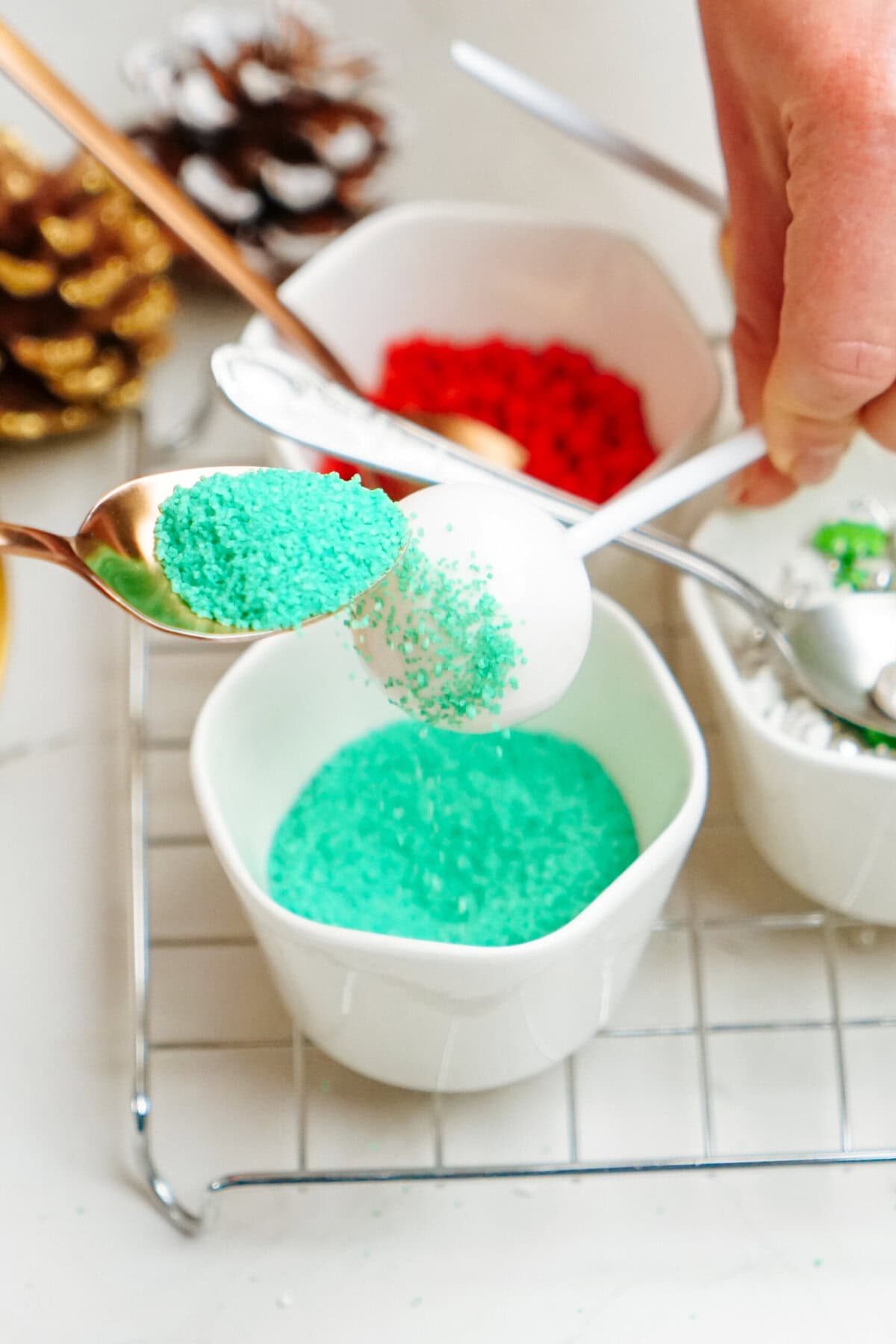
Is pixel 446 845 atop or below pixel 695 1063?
atop

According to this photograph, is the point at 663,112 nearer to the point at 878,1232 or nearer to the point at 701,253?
the point at 701,253

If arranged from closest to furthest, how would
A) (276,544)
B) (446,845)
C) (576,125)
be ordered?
(276,544) < (446,845) < (576,125)

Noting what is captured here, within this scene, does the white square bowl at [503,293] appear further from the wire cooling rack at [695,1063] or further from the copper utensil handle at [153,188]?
the wire cooling rack at [695,1063]

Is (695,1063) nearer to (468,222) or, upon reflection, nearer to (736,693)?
(736,693)

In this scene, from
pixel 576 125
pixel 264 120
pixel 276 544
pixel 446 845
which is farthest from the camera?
pixel 264 120

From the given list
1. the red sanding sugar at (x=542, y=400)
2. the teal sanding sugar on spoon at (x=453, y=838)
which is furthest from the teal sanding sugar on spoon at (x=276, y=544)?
the red sanding sugar at (x=542, y=400)

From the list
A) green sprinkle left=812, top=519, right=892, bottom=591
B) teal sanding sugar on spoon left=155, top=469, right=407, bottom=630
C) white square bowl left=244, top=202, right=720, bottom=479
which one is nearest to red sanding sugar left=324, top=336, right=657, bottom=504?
white square bowl left=244, top=202, right=720, bottom=479

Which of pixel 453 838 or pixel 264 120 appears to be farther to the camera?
pixel 264 120

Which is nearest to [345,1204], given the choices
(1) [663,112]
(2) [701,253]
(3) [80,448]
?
(3) [80,448]

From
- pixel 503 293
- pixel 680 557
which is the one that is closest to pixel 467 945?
pixel 680 557
